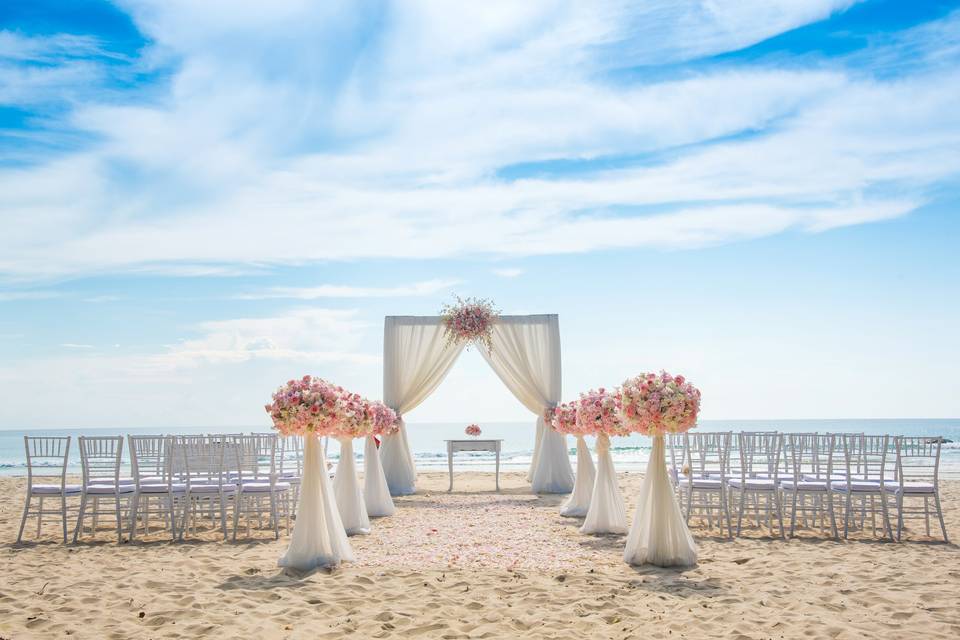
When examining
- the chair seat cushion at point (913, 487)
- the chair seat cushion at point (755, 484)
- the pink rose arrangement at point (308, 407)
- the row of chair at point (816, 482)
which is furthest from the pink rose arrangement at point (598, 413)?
the pink rose arrangement at point (308, 407)

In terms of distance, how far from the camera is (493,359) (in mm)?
12328

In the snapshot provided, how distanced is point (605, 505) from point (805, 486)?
196cm

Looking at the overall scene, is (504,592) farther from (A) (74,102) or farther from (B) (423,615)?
(A) (74,102)

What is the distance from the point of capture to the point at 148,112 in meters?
9.39

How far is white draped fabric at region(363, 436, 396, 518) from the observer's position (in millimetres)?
9070

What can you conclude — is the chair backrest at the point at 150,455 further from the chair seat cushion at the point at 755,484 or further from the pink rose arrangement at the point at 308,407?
the chair seat cushion at the point at 755,484

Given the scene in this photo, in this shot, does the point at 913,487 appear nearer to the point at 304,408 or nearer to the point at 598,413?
the point at 598,413

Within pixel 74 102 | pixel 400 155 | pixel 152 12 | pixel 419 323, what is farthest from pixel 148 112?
pixel 419 323

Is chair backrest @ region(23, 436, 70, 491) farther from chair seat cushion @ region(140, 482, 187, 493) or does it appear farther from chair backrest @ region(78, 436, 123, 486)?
chair seat cushion @ region(140, 482, 187, 493)

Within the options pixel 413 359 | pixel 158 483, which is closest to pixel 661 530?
pixel 158 483

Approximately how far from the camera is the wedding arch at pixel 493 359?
40.1 ft

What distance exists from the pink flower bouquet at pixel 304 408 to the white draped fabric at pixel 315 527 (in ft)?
0.89

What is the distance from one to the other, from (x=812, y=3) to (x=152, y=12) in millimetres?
7021

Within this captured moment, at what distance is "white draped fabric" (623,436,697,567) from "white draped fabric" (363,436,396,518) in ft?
13.0
